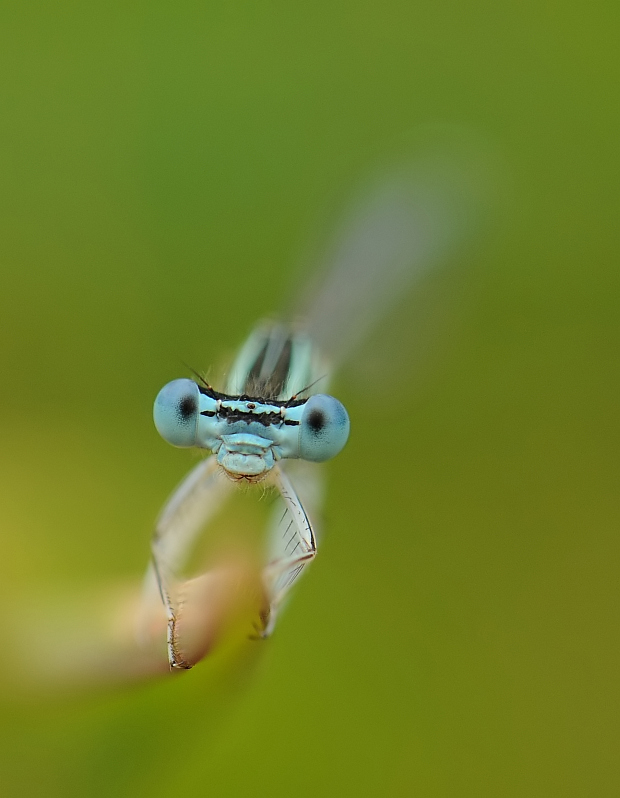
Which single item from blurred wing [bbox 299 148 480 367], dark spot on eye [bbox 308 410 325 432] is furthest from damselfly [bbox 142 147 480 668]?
blurred wing [bbox 299 148 480 367]

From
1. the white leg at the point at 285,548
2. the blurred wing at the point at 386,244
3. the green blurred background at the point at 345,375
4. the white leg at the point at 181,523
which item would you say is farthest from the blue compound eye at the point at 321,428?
the blurred wing at the point at 386,244

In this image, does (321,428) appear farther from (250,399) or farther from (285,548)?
(285,548)

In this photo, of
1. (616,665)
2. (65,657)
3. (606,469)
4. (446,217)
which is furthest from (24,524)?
(446,217)

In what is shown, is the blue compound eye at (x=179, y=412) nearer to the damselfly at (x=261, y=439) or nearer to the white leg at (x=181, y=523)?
the damselfly at (x=261, y=439)

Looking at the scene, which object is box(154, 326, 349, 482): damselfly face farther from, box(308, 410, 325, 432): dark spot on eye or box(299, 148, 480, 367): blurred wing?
box(299, 148, 480, 367): blurred wing

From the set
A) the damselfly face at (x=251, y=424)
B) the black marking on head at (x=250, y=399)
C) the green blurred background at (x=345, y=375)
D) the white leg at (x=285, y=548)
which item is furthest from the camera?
the green blurred background at (x=345, y=375)

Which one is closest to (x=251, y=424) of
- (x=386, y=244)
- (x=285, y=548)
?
(x=285, y=548)
